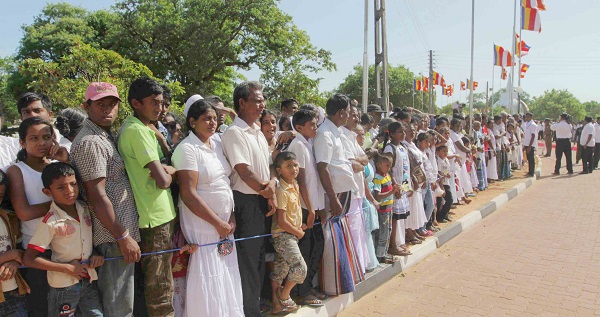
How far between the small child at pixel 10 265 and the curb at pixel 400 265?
6.93 feet

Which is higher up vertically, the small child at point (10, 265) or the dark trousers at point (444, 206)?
the small child at point (10, 265)

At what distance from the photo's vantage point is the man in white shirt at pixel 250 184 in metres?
3.36

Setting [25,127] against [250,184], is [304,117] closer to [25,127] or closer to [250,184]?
[250,184]

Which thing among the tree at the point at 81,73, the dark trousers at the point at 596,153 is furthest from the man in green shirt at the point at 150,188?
the dark trousers at the point at 596,153

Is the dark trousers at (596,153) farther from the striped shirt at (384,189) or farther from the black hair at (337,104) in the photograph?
the black hair at (337,104)

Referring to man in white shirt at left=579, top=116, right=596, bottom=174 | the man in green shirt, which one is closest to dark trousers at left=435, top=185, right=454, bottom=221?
the man in green shirt

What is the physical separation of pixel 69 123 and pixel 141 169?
4.55 feet

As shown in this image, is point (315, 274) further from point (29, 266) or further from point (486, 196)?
point (486, 196)

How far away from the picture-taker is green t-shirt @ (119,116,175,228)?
9.23ft

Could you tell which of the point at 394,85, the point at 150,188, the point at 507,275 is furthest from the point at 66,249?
the point at 394,85

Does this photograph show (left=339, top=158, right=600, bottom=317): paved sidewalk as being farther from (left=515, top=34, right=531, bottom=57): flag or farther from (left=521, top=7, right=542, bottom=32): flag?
(left=515, top=34, right=531, bottom=57): flag

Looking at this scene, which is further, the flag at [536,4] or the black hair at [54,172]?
the flag at [536,4]

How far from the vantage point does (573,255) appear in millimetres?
5867

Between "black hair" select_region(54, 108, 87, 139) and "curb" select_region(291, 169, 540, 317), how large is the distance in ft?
8.35
